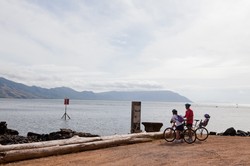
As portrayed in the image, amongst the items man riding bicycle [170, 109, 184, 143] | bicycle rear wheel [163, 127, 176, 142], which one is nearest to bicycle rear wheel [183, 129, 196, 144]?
man riding bicycle [170, 109, 184, 143]

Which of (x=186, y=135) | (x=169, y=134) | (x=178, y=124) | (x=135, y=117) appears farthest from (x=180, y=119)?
(x=135, y=117)

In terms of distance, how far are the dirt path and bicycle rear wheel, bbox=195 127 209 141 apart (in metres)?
1.74

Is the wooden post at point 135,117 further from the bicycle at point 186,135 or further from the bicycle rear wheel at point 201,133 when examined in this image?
the bicycle rear wheel at point 201,133

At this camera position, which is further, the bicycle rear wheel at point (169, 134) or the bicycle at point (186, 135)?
the bicycle rear wheel at point (169, 134)

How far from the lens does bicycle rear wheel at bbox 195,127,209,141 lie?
65.9ft

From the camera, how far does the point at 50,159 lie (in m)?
13.6

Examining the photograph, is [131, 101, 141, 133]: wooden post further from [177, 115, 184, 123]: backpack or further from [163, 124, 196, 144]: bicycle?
[177, 115, 184, 123]: backpack

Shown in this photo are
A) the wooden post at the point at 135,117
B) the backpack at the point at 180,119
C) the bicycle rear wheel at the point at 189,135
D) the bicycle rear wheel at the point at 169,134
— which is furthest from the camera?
the wooden post at the point at 135,117

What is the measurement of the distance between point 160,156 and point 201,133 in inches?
254

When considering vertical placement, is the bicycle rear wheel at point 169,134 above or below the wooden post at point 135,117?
below

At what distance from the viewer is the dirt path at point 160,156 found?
13.0m

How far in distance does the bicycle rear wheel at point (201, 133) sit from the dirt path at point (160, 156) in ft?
5.70

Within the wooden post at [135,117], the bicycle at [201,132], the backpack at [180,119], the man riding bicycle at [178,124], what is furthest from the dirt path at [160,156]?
the wooden post at [135,117]

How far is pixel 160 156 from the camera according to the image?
570 inches
